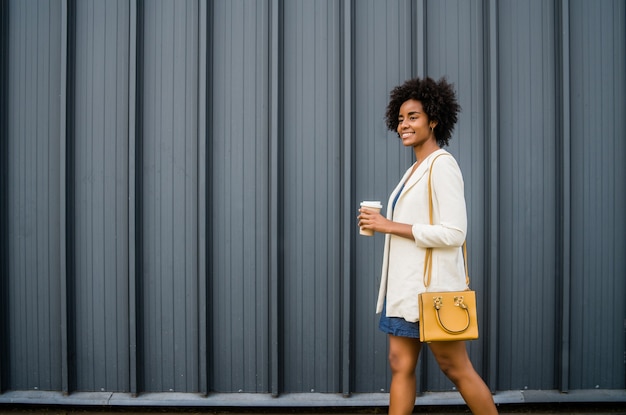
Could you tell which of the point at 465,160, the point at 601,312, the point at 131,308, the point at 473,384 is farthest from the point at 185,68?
the point at 601,312

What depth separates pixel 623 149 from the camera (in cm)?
338

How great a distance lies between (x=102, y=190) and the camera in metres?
3.40

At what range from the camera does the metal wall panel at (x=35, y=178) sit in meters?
3.41

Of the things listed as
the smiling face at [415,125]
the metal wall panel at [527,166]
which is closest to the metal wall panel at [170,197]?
the smiling face at [415,125]

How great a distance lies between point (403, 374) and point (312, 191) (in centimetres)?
150

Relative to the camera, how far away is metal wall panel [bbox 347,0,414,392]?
3375 mm

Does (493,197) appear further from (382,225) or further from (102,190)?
(102,190)

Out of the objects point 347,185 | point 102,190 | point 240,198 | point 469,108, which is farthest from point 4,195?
point 469,108

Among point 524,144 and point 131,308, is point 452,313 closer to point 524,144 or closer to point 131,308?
point 524,144

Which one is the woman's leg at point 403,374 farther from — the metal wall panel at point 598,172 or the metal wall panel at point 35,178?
the metal wall panel at point 35,178

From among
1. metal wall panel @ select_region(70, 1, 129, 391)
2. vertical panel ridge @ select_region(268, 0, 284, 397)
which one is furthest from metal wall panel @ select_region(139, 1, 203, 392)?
vertical panel ridge @ select_region(268, 0, 284, 397)

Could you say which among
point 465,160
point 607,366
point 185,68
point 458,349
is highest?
point 185,68

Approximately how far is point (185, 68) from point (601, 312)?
142 inches

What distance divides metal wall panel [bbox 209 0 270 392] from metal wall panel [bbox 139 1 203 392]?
16 cm
